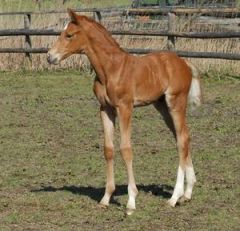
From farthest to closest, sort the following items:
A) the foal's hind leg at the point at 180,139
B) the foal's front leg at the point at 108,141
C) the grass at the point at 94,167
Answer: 1. the foal's hind leg at the point at 180,139
2. the foal's front leg at the point at 108,141
3. the grass at the point at 94,167

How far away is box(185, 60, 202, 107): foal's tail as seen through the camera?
24.5 feet

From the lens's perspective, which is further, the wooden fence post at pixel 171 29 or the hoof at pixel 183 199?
the wooden fence post at pixel 171 29

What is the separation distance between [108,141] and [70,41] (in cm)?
98

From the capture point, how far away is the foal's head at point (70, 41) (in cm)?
681

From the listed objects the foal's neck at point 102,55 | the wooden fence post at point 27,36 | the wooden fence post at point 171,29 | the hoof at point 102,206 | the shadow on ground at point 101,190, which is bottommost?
the wooden fence post at point 27,36

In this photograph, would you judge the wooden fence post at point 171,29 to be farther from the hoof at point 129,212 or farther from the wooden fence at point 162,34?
the hoof at point 129,212

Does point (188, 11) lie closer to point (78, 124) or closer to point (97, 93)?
point (78, 124)

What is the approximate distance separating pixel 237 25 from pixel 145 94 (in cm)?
1368

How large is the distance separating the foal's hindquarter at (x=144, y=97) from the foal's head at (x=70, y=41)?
38 centimetres

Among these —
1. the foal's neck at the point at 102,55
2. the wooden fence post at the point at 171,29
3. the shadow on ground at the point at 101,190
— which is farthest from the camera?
the wooden fence post at the point at 171,29

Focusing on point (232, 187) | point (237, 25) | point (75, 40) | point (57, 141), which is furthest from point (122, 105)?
point (237, 25)

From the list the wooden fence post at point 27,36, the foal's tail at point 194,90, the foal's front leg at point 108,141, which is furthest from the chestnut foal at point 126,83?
the wooden fence post at point 27,36

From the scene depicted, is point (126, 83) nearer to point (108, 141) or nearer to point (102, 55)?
point (102, 55)

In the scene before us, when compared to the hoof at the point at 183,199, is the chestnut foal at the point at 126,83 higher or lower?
higher
